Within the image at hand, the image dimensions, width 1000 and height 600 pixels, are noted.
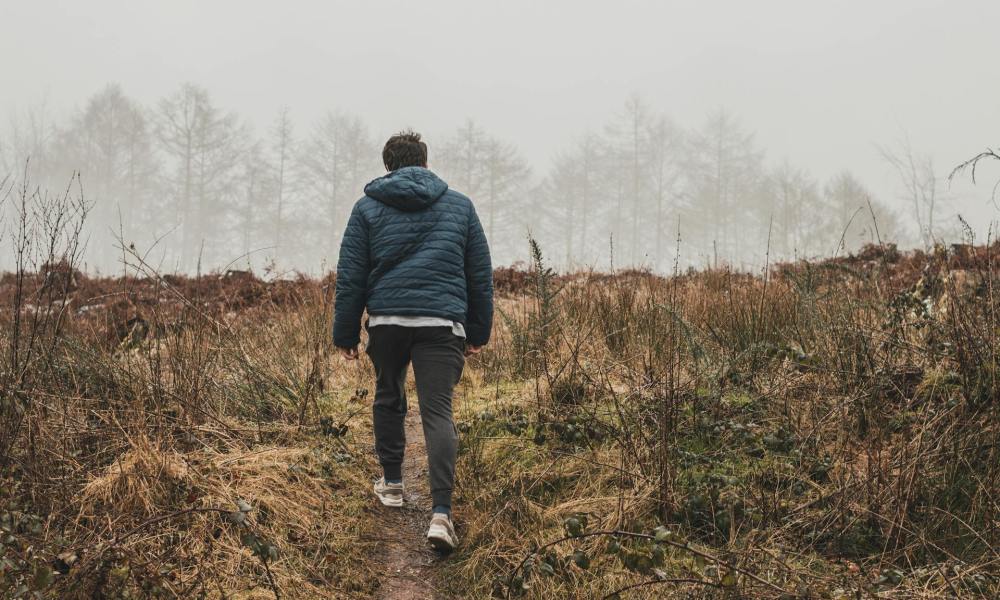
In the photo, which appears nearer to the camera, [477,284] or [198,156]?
[477,284]

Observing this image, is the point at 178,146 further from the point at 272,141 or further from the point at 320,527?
the point at 320,527

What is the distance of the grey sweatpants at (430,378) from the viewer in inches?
115

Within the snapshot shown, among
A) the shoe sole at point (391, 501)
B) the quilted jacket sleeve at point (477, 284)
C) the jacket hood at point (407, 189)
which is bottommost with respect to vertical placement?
the shoe sole at point (391, 501)

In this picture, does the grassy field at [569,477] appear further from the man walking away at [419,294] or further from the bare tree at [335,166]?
the bare tree at [335,166]

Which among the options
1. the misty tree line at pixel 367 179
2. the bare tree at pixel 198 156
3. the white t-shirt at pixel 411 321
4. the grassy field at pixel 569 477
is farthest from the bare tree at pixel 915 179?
the bare tree at pixel 198 156

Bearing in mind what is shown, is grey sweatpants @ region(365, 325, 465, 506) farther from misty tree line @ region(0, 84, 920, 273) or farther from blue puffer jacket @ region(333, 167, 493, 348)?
misty tree line @ region(0, 84, 920, 273)

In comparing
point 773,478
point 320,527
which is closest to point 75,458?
point 320,527

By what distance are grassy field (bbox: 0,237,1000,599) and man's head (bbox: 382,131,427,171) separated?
4.57ft

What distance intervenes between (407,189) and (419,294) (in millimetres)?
538

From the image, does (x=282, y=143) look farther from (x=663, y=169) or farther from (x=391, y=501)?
(x=391, y=501)

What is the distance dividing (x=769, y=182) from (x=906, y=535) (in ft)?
120

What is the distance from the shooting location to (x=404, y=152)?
3.21 m

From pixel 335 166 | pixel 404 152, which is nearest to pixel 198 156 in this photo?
pixel 335 166

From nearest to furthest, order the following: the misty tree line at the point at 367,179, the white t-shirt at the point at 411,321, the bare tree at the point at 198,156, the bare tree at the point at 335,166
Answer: the white t-shirt at the point at 411,321
the misty tree line at the point at 367,179
the bare tree at the point at 198,156
the bare tree at the point at 335,166
